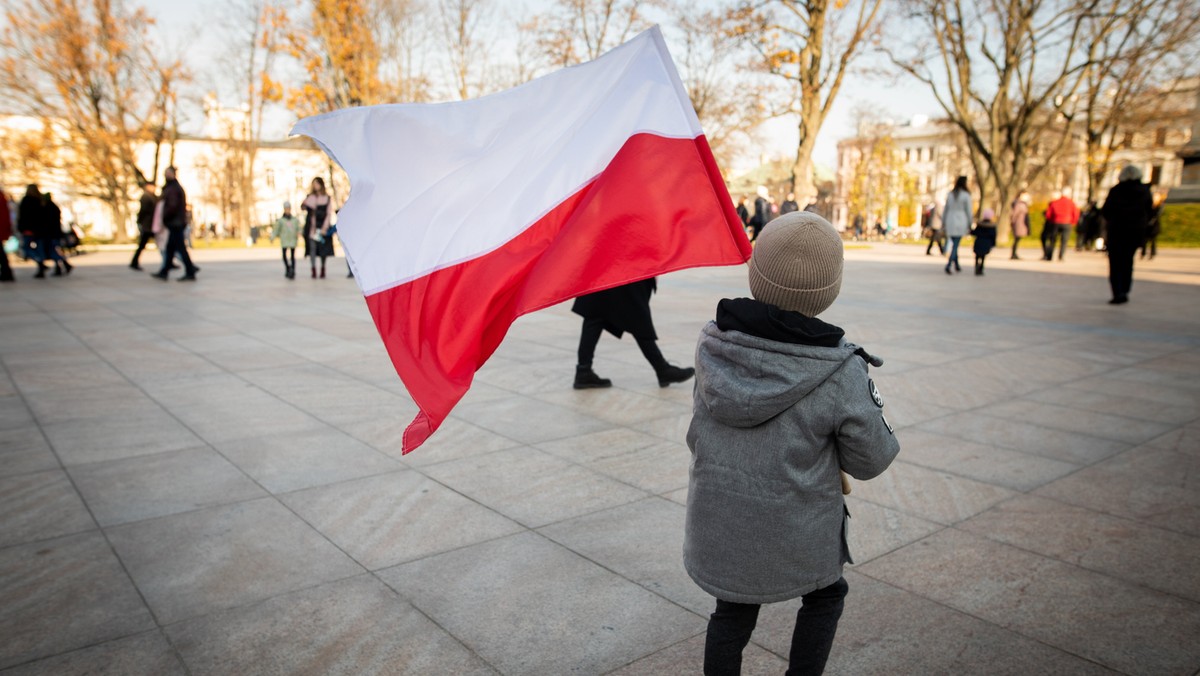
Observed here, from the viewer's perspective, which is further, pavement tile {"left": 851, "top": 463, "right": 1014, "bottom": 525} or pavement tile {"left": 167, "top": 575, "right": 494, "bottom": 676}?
pavement tile {"left": 851, "top": 463, "right": 1014, "bottom": 525}

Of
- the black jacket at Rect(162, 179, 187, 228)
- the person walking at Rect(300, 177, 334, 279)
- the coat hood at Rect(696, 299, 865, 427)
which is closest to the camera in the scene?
the coat hood at Rect(696, 299, 865, 427)

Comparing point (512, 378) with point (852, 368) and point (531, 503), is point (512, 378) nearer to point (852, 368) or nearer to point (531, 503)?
point (531, 503)

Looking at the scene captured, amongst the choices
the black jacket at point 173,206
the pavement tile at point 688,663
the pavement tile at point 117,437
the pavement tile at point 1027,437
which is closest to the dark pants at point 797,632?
the pavement tile at point 688,663

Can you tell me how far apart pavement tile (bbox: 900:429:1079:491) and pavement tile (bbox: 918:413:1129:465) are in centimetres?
12

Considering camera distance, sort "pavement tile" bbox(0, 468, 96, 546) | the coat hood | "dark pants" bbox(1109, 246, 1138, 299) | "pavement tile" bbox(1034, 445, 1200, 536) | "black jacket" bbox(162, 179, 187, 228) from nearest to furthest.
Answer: the coat hood
"pavement tile" bbox(0, 468, 96, 546)
"pavement tile" bbox(1034, 445, 1200, 536)
"dark pants" bbox(1109, 246, 1138, 299)
"black jacket" bbox(162, 179, 187, 228)

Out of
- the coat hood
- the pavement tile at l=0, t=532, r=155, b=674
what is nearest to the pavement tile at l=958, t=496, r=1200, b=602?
the coat hood

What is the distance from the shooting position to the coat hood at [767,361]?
208cm

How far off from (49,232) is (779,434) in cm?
1848

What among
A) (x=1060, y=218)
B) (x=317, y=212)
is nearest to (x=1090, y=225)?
(x=1060, y=218)

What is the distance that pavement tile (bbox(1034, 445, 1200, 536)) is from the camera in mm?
4055

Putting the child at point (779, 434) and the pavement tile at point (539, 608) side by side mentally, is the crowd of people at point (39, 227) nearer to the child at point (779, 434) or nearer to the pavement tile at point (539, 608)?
the pavement tile at point (539, 608)

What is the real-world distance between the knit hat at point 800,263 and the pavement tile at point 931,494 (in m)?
2.30

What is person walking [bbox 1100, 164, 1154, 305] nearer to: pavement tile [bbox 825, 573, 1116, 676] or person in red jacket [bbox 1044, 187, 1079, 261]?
pavement tile [bbox 825, 573, 1116, 676]

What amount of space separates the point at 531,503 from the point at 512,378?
3.04 metres
